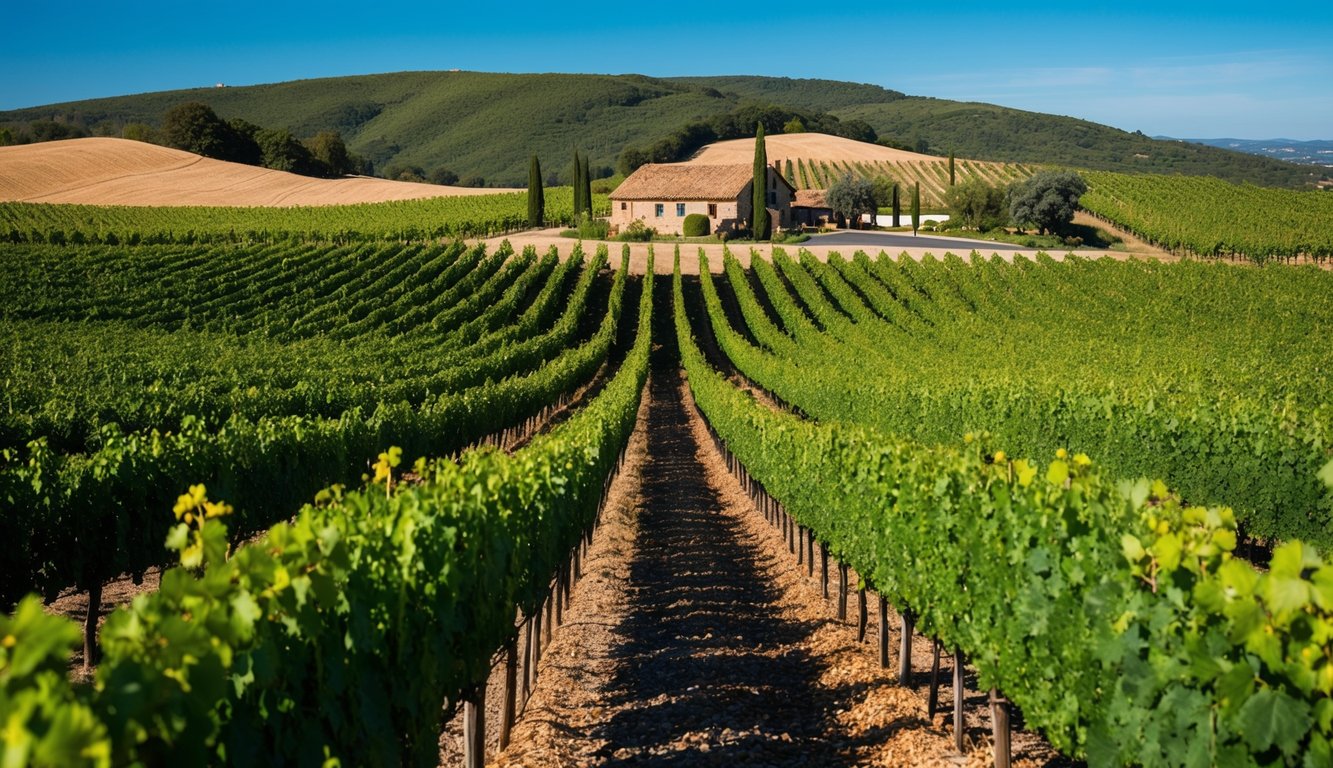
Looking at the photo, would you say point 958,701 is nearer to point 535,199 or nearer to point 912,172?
point 535,199

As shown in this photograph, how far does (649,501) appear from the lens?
2233cm

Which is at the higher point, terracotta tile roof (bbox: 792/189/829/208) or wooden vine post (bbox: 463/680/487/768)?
terracotta tile roof (bbox: 792/189/829/208)

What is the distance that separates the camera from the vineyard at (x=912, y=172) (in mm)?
112125

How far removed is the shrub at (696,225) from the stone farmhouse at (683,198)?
70 centimetres

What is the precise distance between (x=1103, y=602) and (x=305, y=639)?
4.08 meters

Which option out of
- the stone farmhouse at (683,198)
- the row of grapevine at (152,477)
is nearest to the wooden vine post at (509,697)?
the row of grapevine at (152,477)

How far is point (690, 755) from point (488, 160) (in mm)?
182047

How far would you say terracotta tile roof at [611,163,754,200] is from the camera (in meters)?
72.9

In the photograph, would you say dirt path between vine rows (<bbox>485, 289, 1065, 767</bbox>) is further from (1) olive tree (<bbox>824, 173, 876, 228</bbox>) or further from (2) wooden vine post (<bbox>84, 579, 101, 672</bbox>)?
(1) olive tree (<bbox>824, 173, 876, 228</bbox>)

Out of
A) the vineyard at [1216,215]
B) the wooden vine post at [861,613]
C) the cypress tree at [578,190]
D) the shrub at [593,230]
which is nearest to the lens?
the wooden vine post at [861,613]

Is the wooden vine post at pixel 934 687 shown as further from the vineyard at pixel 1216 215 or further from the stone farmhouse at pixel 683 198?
the stone farmhouse at pixel 683 198

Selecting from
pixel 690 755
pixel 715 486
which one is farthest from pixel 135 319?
pixel 690 755

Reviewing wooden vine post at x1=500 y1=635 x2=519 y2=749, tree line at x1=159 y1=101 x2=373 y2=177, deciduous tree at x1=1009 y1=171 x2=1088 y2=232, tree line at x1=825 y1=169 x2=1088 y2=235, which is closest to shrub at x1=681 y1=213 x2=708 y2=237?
tree line at x1=825 y1=169 x2=1088 y2=235

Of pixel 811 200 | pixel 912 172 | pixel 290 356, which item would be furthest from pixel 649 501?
pixel 912 172
